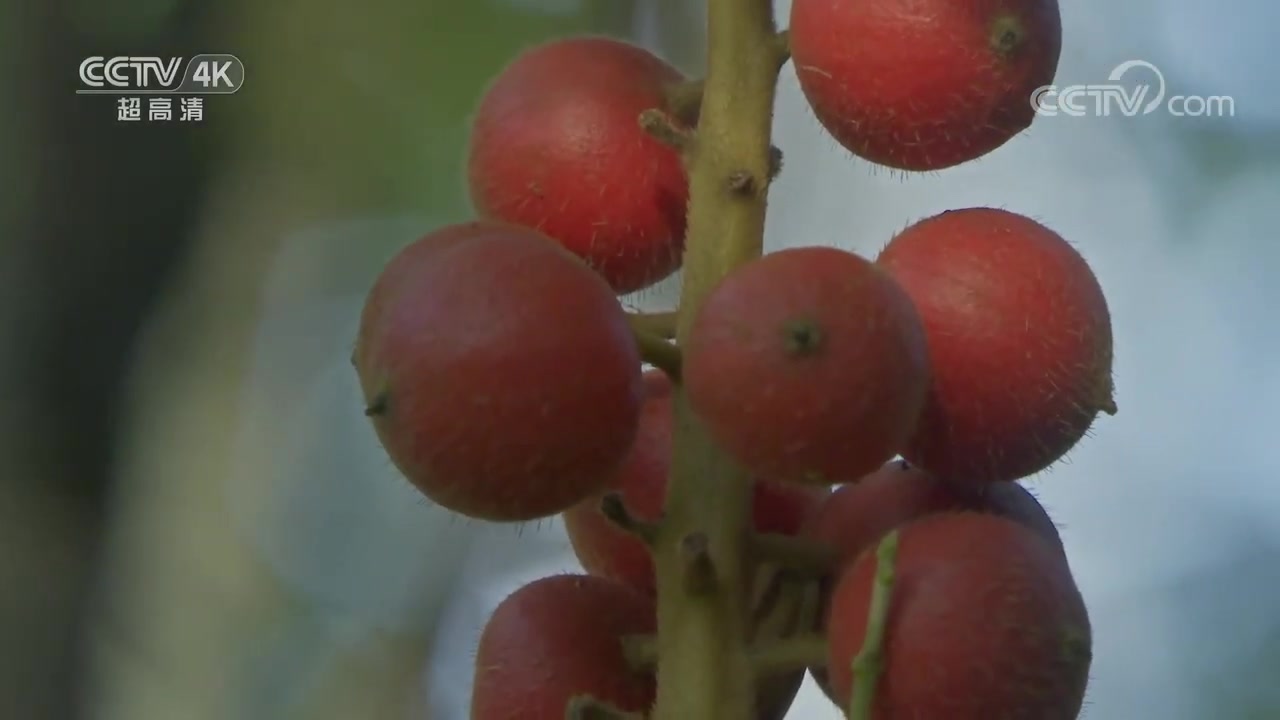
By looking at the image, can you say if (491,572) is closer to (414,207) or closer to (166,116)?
(414,207)

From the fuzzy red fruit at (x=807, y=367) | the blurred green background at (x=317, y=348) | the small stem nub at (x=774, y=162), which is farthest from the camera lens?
the blurred green background at (x=317, y=348)

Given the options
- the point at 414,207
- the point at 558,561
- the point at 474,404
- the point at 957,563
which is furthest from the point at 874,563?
the point at 414,207

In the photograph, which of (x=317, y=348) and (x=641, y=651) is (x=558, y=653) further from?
(x=317, y=348)

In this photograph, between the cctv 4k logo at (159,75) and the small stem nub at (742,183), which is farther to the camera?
the cctv 4k logo at (159,75)

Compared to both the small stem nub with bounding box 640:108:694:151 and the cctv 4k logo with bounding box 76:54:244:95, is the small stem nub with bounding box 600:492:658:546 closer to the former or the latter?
the small stem nub with bounding box 640:108:694:151

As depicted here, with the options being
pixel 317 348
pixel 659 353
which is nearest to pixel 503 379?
pixel 659 353

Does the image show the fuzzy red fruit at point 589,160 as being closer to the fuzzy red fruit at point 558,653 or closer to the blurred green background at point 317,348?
the fuzzy red fruit at point 558,653

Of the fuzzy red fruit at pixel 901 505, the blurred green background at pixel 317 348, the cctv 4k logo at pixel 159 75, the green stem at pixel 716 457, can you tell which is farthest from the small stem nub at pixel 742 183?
the cctv 4k logo at pixel 159 75
